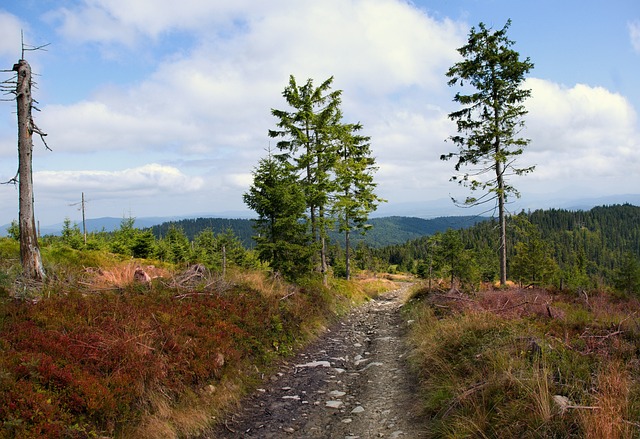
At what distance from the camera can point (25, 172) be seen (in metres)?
9.01

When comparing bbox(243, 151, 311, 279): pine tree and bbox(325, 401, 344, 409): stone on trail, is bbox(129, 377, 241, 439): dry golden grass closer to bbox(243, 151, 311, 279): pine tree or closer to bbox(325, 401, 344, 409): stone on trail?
bbox(325, 401, 344, 409): stone on trail

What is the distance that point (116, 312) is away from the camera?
7.23 m

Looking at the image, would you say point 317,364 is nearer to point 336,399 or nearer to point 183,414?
point 336,399

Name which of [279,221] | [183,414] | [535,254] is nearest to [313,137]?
[279,221]

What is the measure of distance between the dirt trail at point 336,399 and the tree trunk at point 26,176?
255 inches

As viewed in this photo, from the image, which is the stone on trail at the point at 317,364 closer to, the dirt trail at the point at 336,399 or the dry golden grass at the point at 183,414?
the dirt trail at the point at 336,399

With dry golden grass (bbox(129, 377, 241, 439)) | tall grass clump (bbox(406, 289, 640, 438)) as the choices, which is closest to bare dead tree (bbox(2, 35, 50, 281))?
dry golden grass (bbox(129, 377, 241, 439))

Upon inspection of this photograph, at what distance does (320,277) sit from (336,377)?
30.9 ft

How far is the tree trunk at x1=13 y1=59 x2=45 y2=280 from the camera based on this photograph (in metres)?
8.92

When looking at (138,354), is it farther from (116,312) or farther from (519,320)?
(519,320)

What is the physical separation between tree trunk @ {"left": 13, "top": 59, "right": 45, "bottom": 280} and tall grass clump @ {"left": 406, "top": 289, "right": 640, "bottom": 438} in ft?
31.3

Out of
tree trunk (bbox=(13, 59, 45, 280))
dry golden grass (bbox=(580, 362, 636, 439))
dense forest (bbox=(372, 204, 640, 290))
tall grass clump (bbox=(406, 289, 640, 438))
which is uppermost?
tree trunk (bbox=(13, 59, 45, 280))

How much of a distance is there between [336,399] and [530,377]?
11.3 feet

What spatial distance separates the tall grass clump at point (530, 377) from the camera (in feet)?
13.4
